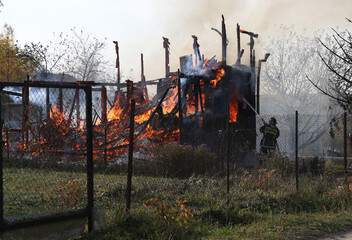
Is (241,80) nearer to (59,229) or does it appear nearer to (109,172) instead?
(109,172)

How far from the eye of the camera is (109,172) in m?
13.0

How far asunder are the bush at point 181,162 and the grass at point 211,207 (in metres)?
2.20

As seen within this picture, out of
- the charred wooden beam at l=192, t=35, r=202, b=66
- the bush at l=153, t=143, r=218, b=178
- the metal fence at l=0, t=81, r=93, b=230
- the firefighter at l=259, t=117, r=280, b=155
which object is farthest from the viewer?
the charred wooden beam at l=192, t=35, r=202, b=66

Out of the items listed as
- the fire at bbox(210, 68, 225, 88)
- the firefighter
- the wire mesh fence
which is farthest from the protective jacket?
the fire at bbox(210, 68, 225, 88)

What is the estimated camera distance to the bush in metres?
11.8

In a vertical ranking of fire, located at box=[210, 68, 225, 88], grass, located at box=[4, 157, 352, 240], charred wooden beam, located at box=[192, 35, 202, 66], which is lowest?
grass, located at box=[4, 157, 352, 240]

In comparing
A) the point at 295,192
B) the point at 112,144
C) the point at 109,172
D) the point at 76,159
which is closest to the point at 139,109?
the point at 112,144

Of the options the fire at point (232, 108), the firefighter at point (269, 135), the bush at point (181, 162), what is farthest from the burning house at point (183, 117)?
the bush at point (181, 162)

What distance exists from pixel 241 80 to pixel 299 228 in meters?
12.1

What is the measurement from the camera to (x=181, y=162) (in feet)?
38.9

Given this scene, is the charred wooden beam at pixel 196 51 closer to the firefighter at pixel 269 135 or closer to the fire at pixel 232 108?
the fire at pixel 232 108

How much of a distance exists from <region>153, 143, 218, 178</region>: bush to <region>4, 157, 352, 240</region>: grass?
220 cm

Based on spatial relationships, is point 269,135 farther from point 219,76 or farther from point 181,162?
point 181,162

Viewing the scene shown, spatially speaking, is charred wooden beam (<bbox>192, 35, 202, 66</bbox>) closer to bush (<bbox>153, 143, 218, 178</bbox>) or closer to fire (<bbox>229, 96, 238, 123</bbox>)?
fire (<bbox>229, 96, 238, 123</bbox>)
